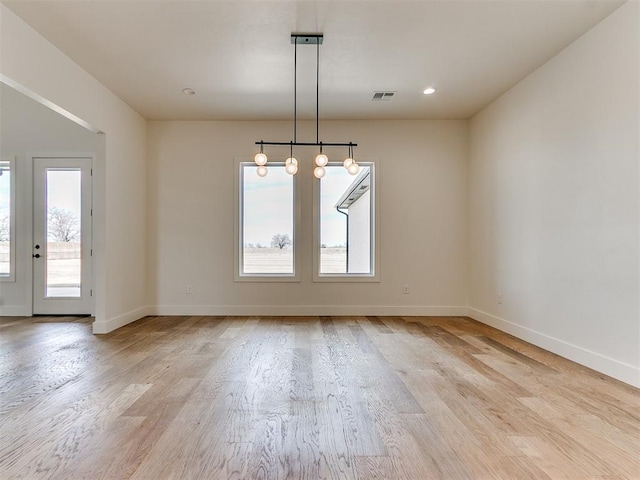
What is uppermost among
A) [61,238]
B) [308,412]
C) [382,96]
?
[382,96]

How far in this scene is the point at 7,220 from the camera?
5270 mm

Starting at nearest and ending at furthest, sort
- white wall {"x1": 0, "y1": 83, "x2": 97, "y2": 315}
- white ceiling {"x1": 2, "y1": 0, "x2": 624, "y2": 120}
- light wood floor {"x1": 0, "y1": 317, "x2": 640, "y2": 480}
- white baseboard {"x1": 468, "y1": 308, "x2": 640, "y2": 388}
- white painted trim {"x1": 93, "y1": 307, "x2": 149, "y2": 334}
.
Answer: light wood floor {"x1": 0, "y1": 317, "x2": 640, "y2": 480}
white baseboard {"x1": 468, "y1": 308, "x2": 640, "y2": 388}
white ceiling {"x1": 2, "y1": 0, "x2": 624, "y2": 120}
white painted trim {"x1": 93, "y1": 307, "x2": 149, "y2": 334}
white wall {"x1": 0, "y1": 83, "x2": 97, "y2": 315}

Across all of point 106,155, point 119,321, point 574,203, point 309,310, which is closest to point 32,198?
point 106,155

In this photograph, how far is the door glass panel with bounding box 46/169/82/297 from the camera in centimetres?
523

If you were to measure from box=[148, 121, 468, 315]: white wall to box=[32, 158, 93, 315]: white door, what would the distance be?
3.06 ft

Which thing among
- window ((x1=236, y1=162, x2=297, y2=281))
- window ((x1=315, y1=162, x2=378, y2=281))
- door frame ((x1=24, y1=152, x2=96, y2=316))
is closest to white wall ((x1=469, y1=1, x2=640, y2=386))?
window ((x1=315, y1=162, x2=378, y2=281))

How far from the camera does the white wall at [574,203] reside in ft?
9.07

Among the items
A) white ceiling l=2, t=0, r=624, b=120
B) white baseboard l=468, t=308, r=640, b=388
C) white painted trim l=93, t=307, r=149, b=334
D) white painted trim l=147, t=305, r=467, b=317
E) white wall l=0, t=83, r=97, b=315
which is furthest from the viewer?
white painted trim l=147, t=305, r=467, b=317

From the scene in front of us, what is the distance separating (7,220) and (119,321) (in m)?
2.60

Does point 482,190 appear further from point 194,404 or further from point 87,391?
point 87,391

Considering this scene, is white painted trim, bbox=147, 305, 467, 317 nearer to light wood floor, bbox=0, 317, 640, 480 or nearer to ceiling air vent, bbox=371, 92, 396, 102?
light wood floor, bbox=0, 317, 640, 480

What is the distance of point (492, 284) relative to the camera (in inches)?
186

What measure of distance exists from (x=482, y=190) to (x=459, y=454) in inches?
159

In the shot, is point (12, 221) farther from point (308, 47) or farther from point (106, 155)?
point (308, 47)
